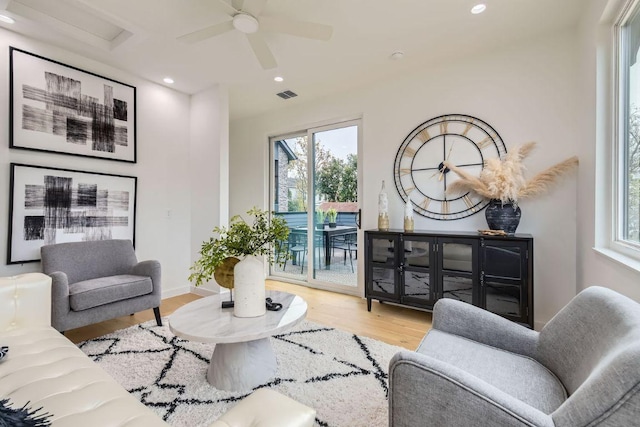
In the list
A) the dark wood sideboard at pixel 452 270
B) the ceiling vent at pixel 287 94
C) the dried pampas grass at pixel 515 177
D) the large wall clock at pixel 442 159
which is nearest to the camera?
the dark wood sideboard at pixel 452 270

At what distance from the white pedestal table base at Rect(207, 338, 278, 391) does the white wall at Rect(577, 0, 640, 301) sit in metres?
2.12

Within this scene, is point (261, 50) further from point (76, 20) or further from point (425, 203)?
point (425, 203)

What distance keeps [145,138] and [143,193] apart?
0.67m

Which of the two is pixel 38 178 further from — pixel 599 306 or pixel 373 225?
pixel 599 306

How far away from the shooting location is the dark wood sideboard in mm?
2453

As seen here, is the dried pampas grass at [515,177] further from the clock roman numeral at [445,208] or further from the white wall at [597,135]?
the clock roman numeral at [445,208]

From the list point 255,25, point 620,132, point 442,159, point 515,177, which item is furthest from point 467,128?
point 255,25

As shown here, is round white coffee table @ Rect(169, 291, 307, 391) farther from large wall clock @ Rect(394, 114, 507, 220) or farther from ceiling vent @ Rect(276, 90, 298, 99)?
ceiling vent @ Rect(276, 90, 298, 99)

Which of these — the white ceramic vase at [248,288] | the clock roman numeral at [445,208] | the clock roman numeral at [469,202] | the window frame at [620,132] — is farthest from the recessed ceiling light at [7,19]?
the window frame at [620,132]

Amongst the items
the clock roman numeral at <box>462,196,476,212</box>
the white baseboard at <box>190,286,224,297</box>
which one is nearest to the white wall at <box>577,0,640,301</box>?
the clock roman numeral at <box>462,196,476,212</box>

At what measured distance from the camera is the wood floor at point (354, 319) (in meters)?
2.61

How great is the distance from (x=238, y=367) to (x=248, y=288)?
480mm

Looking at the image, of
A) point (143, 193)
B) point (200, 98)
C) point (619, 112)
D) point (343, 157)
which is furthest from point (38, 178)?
point (619, 112)

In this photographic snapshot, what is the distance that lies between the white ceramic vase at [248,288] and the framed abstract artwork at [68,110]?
2.48 meters
